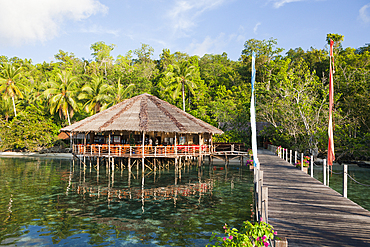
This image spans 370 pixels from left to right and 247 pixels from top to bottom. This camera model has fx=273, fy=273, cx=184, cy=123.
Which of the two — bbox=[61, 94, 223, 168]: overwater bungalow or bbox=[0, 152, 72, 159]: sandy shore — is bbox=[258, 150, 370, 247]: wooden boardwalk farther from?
bbox=[0, 152, 72, 159]: sandy shore

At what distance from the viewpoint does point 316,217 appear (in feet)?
27.6

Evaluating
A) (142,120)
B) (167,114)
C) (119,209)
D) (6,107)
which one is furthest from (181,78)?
(119,209)

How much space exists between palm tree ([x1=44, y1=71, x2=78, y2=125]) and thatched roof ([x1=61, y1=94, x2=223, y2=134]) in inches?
625

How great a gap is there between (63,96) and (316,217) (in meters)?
43.7

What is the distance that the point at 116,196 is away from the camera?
17172 mm

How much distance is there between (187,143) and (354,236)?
26503mm

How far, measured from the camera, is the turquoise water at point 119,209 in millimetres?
10508

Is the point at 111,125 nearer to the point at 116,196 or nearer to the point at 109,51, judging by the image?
the point at 116,196

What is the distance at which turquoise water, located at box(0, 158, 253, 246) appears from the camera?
34.5ft

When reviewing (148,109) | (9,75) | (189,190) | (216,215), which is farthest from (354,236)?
(9,75)

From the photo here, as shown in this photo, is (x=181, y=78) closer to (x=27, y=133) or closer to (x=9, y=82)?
(x=27, y=133)

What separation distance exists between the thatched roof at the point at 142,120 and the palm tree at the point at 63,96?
52.1 ft

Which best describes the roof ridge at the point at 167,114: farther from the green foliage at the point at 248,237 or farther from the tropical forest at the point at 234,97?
the green foliage at the point at 248,237

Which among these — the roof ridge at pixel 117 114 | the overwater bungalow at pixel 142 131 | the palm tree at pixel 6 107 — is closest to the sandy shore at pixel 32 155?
the palm tree at pixel 6 107
